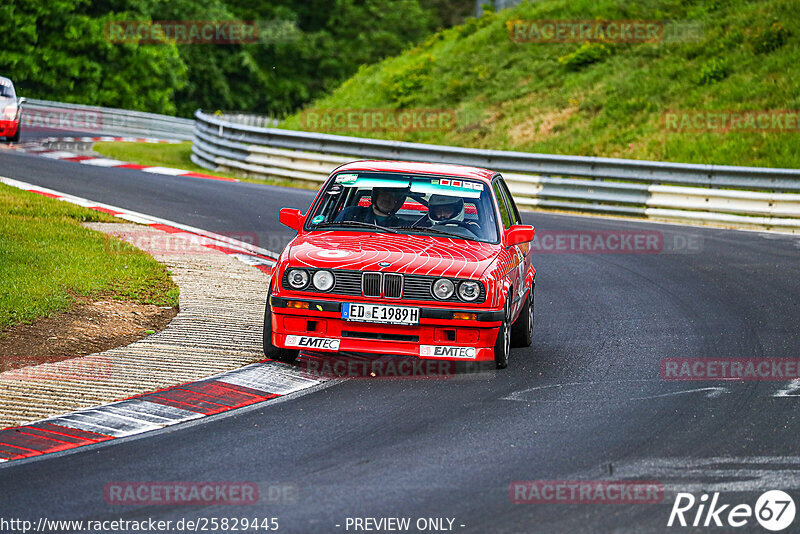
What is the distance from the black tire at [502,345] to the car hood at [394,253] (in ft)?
1.45

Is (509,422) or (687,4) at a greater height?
(687,4)

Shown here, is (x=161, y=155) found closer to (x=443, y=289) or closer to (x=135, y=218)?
(x=135, y=218)

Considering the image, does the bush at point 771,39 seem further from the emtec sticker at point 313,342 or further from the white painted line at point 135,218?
the emtec sticker at point 313,342

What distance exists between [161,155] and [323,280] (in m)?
21.3

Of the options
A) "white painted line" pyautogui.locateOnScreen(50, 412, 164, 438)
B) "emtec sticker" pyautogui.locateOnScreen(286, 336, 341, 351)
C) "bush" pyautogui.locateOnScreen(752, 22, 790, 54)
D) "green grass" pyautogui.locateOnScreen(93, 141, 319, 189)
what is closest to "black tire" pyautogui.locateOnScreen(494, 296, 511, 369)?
"emtec sticker" pyautogui.locateOnScreen(286, 336, 341, 351)

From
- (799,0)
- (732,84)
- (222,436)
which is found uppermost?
(799,0)

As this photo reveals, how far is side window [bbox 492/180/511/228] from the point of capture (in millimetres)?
9620

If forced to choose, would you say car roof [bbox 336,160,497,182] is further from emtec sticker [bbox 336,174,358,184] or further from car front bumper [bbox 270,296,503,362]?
car front bumper [bbox 270,296,503,362]

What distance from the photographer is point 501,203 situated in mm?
Answer: 9781

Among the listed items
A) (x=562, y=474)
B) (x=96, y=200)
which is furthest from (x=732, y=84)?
(x=562, y=474)

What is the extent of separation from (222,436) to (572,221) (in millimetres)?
12607

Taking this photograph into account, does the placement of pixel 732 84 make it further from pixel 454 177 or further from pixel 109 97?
pixel 109 97

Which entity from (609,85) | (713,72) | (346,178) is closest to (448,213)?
(346,178)

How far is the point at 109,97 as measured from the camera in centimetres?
4631
